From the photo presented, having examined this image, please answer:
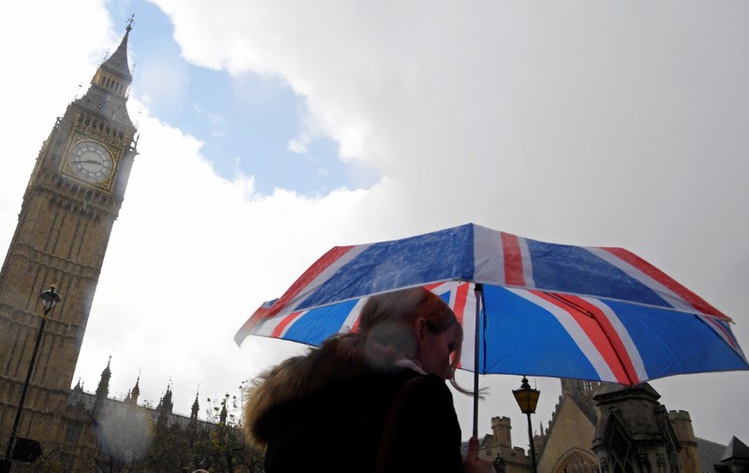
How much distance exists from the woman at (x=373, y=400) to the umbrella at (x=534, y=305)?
0.70ft

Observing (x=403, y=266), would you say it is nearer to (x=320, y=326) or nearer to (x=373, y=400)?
(x=373, y=400)

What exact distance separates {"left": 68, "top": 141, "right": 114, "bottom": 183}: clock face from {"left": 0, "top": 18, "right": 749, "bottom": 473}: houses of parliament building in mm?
98

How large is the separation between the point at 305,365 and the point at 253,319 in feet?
3.92

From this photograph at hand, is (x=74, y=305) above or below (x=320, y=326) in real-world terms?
above

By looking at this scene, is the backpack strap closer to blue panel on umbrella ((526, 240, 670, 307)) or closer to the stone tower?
blue panel on umbrella ((526, 240, 670, 307))

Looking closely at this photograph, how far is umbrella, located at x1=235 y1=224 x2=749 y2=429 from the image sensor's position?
2.60 m

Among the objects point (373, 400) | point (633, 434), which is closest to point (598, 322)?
point (373, 400)

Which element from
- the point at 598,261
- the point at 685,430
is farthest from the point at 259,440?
the point at 685,430

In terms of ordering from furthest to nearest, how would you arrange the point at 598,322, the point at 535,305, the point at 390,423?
the point at 535,305
the point at 598,322
the point at 390,423

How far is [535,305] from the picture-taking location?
4.15 metres

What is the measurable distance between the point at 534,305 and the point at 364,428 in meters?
2.56

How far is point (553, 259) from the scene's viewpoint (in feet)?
9.16

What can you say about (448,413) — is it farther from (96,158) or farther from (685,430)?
(96,158)

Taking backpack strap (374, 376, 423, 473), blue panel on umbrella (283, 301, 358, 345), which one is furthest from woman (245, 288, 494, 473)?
blue panel on umbrella (283, 301, 358, 345)
